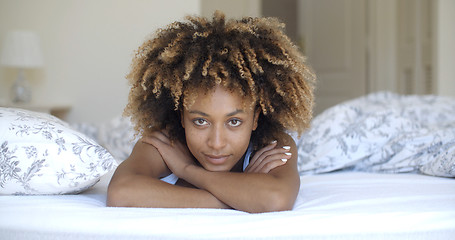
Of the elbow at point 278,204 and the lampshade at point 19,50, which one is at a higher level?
the lampshade at point 19,50

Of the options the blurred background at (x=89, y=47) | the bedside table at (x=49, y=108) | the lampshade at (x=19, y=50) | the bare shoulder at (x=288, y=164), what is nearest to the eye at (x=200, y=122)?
the bare shoulder at (x=288, y=164)

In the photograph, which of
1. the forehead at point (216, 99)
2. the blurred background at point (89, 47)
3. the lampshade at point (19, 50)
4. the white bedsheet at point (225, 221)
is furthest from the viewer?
the blurred background at point (89, 47)

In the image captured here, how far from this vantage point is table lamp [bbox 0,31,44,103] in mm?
3642

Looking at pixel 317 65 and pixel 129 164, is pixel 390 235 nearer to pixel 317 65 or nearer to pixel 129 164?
pixel 129 164

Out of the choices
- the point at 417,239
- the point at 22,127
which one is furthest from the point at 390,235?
the point at 22,127

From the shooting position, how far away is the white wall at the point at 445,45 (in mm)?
3934

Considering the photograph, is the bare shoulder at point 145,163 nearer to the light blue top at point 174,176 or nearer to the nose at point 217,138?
the light blue top at point 174,176

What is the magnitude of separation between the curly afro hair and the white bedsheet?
324 millimetres

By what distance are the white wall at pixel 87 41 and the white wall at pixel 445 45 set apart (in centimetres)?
203

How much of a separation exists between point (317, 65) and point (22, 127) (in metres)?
4.74

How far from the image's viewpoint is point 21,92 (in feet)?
12.2

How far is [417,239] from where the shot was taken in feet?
3.69

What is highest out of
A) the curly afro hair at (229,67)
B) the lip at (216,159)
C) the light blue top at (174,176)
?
the curly afro hair at (229,67)

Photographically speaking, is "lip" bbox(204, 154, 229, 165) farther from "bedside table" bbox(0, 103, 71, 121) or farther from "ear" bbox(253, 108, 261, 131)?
"bedside table" bbox(0, 103, 71, 121)
